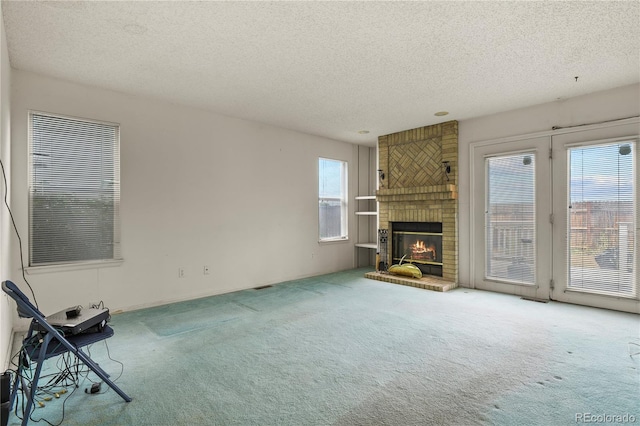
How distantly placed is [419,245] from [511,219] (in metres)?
1.55

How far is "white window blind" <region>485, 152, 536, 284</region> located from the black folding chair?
4.77 meters

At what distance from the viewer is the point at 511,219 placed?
4859mm

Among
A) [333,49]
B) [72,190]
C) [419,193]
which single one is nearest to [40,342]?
[72,190]

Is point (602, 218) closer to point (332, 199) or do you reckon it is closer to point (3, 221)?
point (332, 199)

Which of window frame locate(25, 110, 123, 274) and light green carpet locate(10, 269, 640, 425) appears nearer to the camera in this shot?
light green carpet locate(10, 269, 640, 425)

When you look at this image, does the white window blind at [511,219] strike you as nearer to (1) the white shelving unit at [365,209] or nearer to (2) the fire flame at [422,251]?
(2) the fire flame at [422,251]

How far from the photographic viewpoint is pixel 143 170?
13.8 feet

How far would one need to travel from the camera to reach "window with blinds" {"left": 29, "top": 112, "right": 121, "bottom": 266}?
11.5 feet

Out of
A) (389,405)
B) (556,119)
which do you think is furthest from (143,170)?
(556,119)

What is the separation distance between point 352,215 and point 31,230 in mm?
5016

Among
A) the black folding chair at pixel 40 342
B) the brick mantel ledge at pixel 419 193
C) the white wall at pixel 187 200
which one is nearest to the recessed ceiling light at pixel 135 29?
the white wall at pixel 187 200

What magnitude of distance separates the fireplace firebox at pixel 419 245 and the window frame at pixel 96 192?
4.40 m

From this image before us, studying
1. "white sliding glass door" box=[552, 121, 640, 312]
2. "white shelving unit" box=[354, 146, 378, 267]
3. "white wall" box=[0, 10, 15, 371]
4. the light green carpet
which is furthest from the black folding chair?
"white shelving unit" box=[354, 146, 378, 267]

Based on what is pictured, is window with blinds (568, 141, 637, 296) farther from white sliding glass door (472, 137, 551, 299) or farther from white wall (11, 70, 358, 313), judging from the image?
white wall (11, 70, 358, 313)
